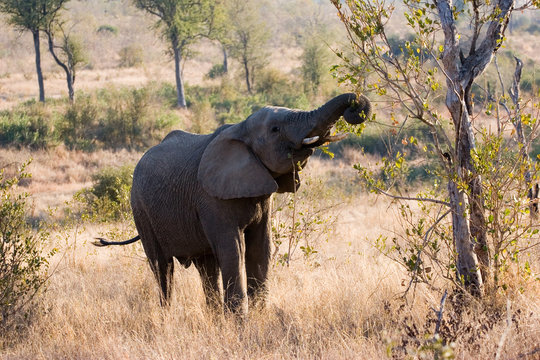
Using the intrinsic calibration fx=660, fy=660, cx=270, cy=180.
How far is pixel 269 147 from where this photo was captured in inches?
226

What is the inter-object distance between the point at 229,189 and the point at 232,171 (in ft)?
0.54

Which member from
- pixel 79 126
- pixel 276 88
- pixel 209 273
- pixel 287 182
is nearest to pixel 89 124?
pixel 79 126

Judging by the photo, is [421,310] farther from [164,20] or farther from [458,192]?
[164,20]

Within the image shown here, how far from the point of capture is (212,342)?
5.37 metres

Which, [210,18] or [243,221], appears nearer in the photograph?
[243,221]

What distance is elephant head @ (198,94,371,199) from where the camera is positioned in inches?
209

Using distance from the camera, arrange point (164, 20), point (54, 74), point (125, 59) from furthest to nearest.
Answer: point (125, 59), point (54, 74), point (164, 20)

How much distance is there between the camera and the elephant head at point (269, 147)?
5.31 m

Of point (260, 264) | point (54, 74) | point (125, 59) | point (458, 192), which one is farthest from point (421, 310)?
point (125, 59)

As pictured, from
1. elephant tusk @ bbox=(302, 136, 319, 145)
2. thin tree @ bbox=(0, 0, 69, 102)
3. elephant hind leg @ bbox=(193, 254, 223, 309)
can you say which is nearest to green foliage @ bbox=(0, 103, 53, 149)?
thin tree @ bbox=(0, 0, 69, 102)

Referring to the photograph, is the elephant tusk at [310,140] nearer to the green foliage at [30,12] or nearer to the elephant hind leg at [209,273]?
the elephant hind leg at [209,273]

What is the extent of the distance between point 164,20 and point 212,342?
2883 cm

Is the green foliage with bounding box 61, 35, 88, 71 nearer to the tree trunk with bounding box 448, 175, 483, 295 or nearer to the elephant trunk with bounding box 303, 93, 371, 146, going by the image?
the elephant trunk with bounding box 303, 93, 371, 146

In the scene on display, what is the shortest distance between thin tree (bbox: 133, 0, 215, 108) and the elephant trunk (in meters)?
26.9
